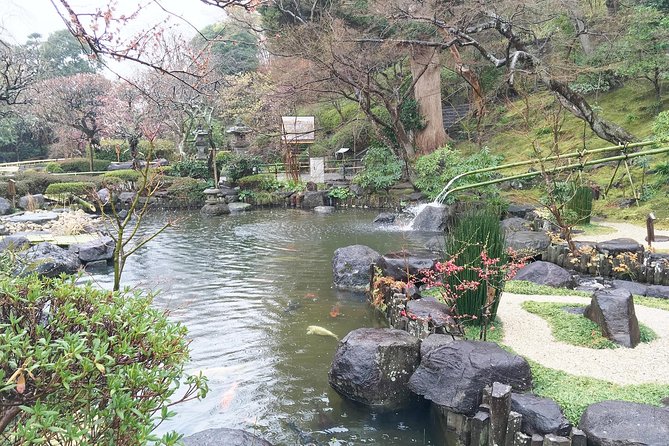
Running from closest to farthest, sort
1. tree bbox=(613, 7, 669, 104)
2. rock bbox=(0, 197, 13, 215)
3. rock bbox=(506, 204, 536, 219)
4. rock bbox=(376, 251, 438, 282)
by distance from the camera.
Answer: rock bbox=(376, 251, 438, 282)
rock bbox=(506, 204, 536, 219)
tree bbox=(613, 7, 669, 104)
rock bbox=(0, 197, 13, 215)

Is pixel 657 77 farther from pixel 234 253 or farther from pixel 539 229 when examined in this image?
pixel 234 253

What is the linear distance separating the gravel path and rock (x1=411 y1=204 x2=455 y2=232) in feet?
24.1

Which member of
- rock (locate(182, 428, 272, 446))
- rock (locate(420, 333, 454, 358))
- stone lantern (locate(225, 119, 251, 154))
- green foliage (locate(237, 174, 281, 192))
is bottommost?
rock (locate(182, 428, 272, 446))

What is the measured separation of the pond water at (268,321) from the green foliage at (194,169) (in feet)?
22.1

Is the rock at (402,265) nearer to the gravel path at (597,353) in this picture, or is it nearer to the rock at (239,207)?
the gravel path at (597,353)

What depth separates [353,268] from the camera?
7.84m

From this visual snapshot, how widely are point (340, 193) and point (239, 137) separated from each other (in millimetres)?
7807

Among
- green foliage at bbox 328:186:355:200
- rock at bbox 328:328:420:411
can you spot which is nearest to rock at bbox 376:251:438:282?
rock at bbox 328:328:420:411

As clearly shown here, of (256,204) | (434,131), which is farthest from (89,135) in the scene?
(434,131)

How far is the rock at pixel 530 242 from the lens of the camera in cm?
835

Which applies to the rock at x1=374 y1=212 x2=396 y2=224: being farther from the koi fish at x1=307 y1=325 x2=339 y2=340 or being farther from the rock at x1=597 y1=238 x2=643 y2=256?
the koi fish at x1=307 y1=325 x2=339 y2=340

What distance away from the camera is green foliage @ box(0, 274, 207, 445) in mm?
1710

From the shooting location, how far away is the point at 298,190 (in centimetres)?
1850

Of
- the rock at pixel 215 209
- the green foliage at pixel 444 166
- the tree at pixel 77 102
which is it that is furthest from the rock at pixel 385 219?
the tree at pixel 77 102
